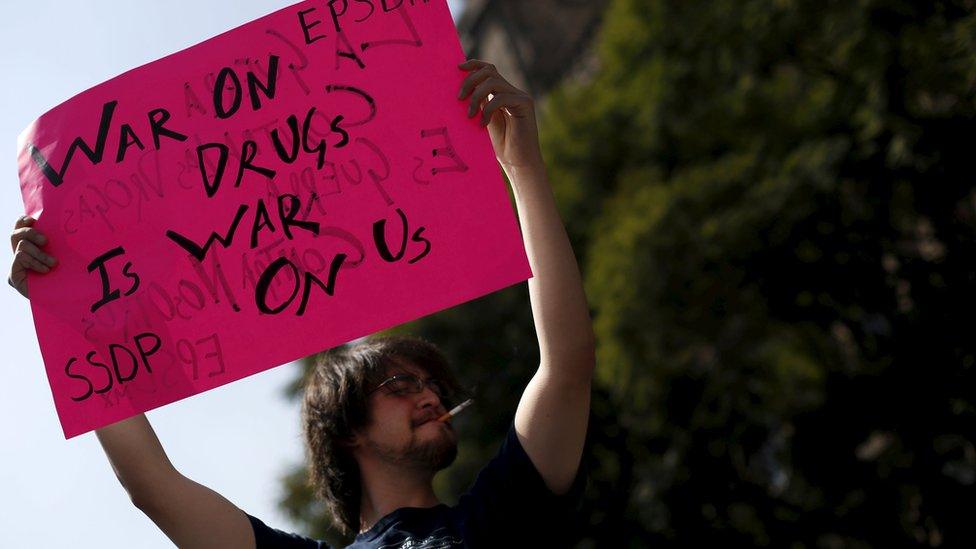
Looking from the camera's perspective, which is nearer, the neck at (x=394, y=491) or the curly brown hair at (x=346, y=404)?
the neck at (x=394, y=491)

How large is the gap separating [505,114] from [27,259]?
983mm

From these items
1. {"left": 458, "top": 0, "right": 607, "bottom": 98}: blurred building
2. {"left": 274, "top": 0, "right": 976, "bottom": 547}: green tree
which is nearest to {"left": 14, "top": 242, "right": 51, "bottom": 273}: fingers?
{"left": 274, "top": 0, "right": 976, "bottom": 547}: green tree

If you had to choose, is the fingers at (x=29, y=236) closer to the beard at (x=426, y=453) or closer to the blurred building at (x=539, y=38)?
the beard at (x=426, y=453)

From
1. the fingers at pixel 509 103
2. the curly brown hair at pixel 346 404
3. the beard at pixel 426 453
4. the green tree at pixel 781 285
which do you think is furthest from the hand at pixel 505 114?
the green tree at pixel 781 285

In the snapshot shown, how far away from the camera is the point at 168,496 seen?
2246 millimetres

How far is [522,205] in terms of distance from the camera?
2410 millimetres

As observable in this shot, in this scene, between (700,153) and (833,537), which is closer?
(833,537)

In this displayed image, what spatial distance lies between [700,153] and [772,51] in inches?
132

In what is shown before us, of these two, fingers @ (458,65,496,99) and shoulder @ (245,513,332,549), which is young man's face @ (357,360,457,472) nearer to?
shoulder @ (245,513,332,549)

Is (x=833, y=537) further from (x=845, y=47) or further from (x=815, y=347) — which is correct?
(x=845, y=47)

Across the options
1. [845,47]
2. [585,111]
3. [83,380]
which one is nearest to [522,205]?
[83,380]

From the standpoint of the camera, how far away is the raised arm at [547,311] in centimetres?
222

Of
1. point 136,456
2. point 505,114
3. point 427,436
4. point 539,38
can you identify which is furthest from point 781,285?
point 539,38

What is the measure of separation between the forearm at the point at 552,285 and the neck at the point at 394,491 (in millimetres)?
364
